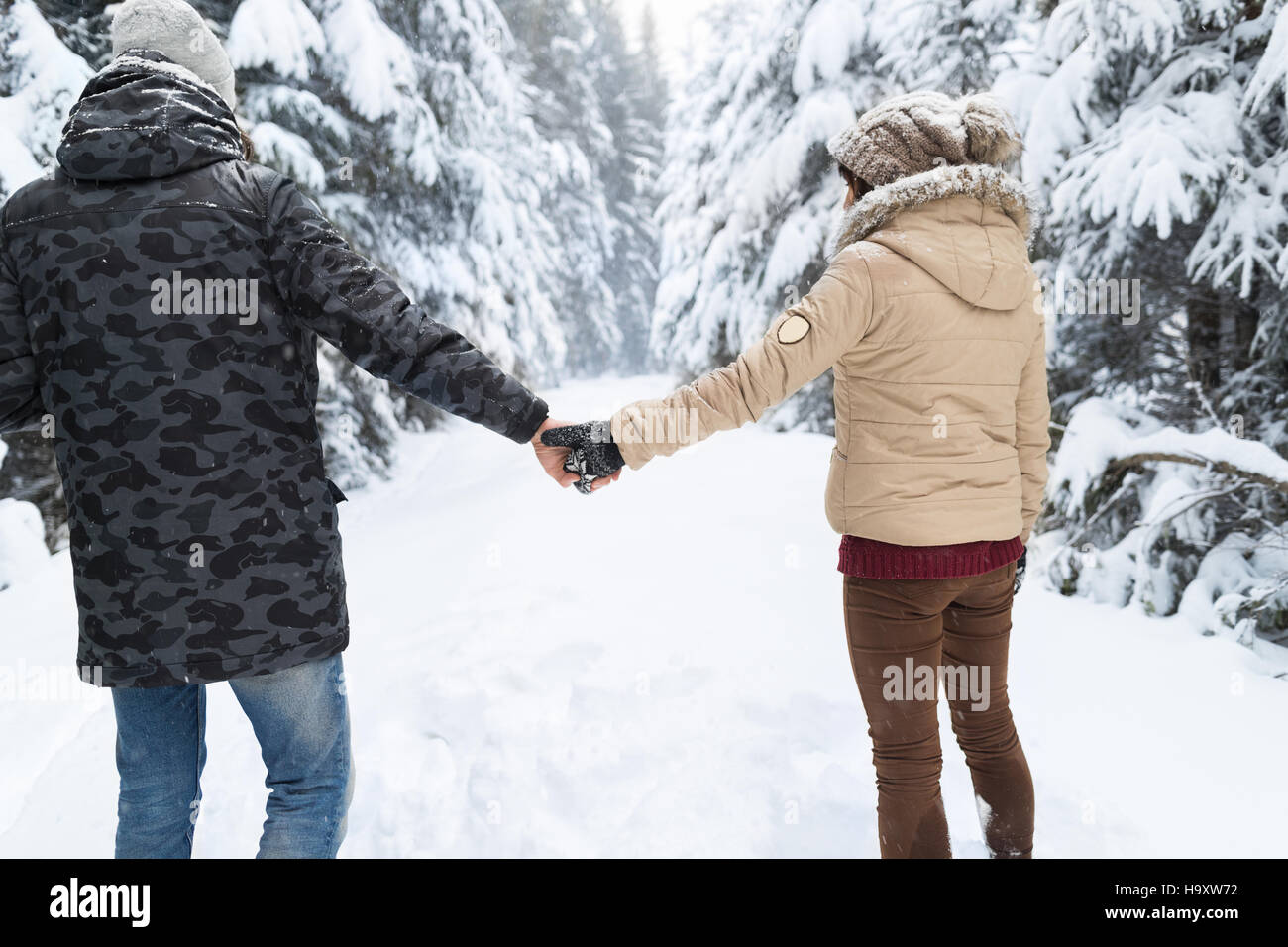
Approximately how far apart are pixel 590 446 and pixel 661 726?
1.65 metres

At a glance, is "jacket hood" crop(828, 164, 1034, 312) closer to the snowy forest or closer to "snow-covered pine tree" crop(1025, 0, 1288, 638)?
the snowy forest

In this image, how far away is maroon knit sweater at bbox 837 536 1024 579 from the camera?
1.89 metres

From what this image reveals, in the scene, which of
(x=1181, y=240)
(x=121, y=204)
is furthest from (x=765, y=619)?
(x=1181, y=240)

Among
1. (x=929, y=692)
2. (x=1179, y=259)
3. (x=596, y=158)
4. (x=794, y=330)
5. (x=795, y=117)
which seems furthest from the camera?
(x=596, y=158)

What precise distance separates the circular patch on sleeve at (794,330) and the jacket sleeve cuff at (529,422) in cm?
60

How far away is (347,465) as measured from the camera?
342 inches

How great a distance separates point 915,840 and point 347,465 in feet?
26.0

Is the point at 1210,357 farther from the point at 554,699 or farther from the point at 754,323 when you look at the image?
the point at 754,323

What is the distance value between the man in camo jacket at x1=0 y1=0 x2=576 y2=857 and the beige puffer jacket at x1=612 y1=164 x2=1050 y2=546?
2.64 ft

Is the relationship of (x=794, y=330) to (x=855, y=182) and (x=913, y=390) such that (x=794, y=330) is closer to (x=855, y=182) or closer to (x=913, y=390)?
(x=913, y=390)

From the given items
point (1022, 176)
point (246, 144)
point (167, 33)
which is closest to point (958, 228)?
point (246, 144)

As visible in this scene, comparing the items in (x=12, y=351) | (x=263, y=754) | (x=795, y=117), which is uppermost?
(x=795, y=117)

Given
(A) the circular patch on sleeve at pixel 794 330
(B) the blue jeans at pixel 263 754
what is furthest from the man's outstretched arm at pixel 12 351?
(A) the circular patch on sleeve at pixel 794 330

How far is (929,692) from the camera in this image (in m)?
1.92
